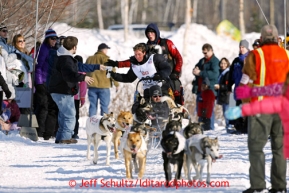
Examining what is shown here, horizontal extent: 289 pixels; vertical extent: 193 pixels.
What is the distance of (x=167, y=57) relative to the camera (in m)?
11.6

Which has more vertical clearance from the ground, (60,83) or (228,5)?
(228,5)

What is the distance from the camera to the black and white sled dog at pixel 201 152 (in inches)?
294

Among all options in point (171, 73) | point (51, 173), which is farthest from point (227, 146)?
point (51, 173)

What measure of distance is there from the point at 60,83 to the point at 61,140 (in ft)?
3.57

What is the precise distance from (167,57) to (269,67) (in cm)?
451

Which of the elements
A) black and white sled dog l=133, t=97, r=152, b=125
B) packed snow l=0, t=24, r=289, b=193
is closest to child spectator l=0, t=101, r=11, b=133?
packed snow l=0, t=24, r=289, b=193

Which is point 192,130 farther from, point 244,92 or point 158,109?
point 158,109

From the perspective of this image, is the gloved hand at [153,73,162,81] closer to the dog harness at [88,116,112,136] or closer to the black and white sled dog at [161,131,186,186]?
the dog harness at [88,116,112,136]

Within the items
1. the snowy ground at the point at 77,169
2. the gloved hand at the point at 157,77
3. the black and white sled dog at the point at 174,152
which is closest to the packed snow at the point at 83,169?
the snowy ground at the point at 77,169

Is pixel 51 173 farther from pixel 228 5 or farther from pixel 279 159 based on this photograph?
pixel 228 5

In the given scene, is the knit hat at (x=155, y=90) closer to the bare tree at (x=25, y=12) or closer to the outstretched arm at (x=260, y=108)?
the outstretched arm at (x=260, y=108)

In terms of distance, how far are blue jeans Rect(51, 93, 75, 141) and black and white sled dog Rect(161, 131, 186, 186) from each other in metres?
4.62

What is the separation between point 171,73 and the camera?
11.4 metres

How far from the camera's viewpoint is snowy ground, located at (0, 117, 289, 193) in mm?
7863
